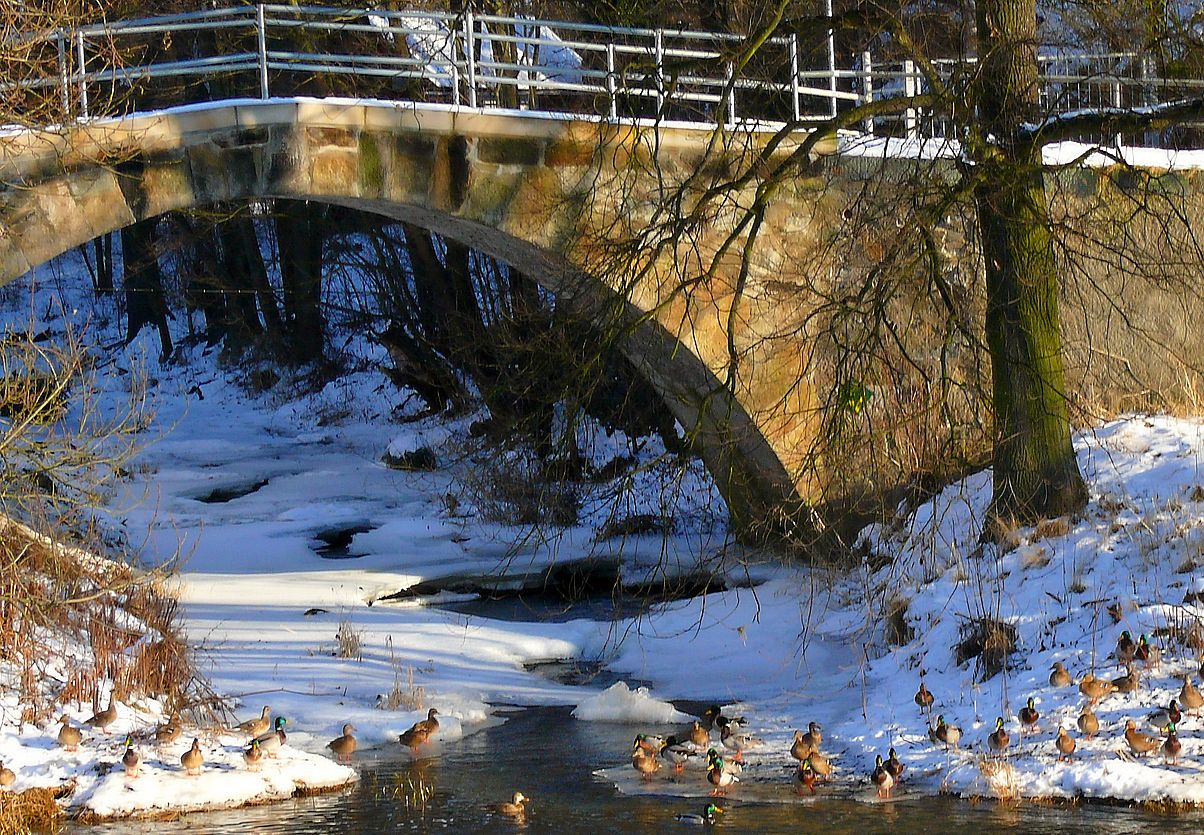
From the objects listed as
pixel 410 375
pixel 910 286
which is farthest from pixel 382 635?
pixel 410 375

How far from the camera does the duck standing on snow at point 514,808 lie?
860 cm

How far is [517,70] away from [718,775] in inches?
285

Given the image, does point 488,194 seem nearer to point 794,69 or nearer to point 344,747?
point 794,69

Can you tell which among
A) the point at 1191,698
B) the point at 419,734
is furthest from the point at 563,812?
the point at 1191,698

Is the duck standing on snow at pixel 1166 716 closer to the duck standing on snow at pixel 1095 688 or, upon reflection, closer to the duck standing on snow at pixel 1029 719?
the duck standing on snow at pixel 1095 688

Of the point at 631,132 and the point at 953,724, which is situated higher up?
the point at 631,132

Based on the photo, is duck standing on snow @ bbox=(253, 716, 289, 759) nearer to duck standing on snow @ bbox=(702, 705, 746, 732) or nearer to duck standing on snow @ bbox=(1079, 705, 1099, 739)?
duck standing on snow @ bbox=(702, 705, 746, 732)

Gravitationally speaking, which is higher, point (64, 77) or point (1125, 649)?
point (64, 77)

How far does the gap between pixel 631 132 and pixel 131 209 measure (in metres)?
4.63

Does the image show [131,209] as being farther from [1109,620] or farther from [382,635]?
[1109,620]

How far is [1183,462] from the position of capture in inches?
513

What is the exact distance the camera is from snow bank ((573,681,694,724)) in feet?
36.9

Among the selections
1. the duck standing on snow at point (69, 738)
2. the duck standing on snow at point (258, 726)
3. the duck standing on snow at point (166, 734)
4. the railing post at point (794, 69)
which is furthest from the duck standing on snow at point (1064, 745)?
the railing post at point (794, 69)

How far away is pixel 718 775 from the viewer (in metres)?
9.18
